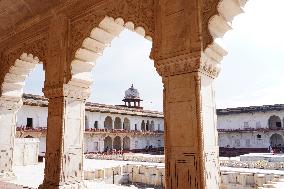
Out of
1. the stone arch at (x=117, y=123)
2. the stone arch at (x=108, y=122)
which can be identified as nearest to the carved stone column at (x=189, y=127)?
the stone arch at (x=108, y=122)

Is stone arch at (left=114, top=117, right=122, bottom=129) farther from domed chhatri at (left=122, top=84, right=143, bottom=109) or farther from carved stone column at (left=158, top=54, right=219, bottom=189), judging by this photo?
carved stone column at (left=158, top=54, right=219, bottom=189)

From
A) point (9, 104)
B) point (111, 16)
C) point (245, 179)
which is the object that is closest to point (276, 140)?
point (245, 179)

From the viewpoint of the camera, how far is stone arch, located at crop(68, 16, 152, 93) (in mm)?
5695

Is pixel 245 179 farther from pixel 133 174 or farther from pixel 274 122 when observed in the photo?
pixel 274 122

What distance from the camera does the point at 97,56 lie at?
611 cm

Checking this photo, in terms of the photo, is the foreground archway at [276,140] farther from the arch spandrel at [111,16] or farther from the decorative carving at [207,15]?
the decorative carving at [207,15]

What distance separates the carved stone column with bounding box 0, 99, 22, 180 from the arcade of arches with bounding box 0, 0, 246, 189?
3 centimetres

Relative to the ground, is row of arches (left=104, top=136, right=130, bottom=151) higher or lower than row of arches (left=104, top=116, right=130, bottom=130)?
lower

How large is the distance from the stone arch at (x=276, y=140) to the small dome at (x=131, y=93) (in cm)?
1911

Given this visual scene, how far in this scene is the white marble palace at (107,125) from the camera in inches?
1008

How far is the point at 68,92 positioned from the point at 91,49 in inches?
40.7

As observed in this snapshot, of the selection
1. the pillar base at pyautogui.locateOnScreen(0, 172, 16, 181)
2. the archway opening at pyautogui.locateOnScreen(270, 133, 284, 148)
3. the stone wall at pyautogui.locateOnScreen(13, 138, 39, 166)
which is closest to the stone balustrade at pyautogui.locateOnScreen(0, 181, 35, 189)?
the pillar base at pyautogui.locateOnScreen(0, 172, 16, 181)

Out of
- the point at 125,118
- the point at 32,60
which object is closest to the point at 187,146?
the point at 32,60

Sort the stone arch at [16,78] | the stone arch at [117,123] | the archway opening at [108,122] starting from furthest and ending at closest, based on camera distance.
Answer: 1. the stone arch at [117,123]
2. the archway opening at [108,122]
3. the stone arch at [16,78]
